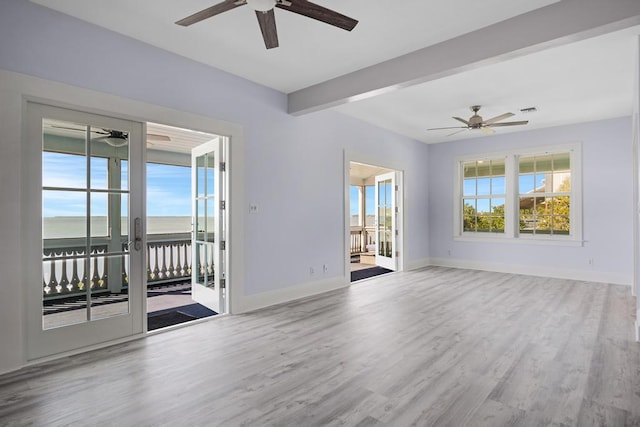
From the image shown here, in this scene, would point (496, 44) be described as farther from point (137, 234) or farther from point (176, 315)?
point (176, 315)

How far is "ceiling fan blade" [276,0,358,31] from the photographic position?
2.34 metres

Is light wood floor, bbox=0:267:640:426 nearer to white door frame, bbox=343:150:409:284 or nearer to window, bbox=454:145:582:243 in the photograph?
white door frame, bbox=343:150:409:284

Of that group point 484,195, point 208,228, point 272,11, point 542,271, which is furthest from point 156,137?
point 542,271

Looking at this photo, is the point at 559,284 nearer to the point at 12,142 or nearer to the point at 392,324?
the point at 392,324

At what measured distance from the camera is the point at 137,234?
3.43 m

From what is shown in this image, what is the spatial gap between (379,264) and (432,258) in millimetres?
1386

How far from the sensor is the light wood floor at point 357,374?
2107mm

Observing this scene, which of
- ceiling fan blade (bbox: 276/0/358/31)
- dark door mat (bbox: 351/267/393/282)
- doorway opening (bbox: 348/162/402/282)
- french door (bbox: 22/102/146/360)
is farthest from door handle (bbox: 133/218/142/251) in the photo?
dark door mat (bbox: 351/267/393/282)

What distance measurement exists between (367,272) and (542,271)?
3374 mm

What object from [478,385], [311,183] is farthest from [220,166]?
[478,385]

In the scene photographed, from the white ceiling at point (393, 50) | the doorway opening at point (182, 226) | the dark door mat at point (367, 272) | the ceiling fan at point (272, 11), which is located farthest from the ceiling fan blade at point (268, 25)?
the dark door mat at point (367, 272)

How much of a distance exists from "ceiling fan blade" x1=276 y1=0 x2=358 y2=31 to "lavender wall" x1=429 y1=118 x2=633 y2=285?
19.5 feet

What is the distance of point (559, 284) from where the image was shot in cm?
593

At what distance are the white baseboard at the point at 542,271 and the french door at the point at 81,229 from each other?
6558mm
